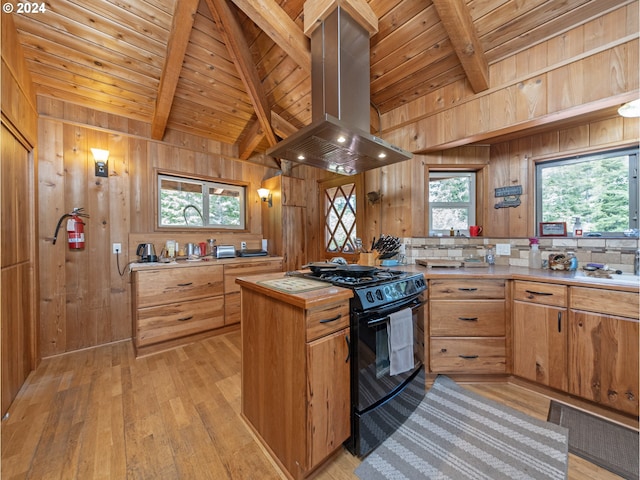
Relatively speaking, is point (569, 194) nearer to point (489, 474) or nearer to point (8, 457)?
point (489, 474)

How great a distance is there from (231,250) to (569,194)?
3.67 metres

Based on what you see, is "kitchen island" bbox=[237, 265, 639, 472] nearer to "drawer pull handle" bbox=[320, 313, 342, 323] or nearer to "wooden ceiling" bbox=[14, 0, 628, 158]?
"drawer pull handle" bbox=[320, 313, 342, 323]

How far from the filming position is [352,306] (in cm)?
128

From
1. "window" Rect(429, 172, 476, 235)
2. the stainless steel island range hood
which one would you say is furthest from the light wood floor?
the stainless steel island range hood

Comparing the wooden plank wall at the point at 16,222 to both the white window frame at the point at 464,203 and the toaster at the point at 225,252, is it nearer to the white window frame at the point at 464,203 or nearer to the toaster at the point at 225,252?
the toaster at the point at 225,252

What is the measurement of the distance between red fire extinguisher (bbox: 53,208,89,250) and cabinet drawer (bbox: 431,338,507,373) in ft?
11.4

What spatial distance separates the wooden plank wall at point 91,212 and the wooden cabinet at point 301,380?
2.40m

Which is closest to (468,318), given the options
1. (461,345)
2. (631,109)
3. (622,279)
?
(461,345)

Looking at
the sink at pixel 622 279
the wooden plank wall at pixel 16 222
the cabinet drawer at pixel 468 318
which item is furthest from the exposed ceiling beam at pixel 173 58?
the sink at pixel 622 279

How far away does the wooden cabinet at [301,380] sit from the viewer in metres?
1.10

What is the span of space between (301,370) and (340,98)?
1.77 metres

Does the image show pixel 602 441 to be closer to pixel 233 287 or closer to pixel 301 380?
pixel 301 380

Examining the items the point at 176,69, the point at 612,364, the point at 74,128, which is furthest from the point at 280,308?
the point at 74,128

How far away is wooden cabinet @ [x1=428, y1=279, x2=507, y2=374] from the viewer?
1.92 m
